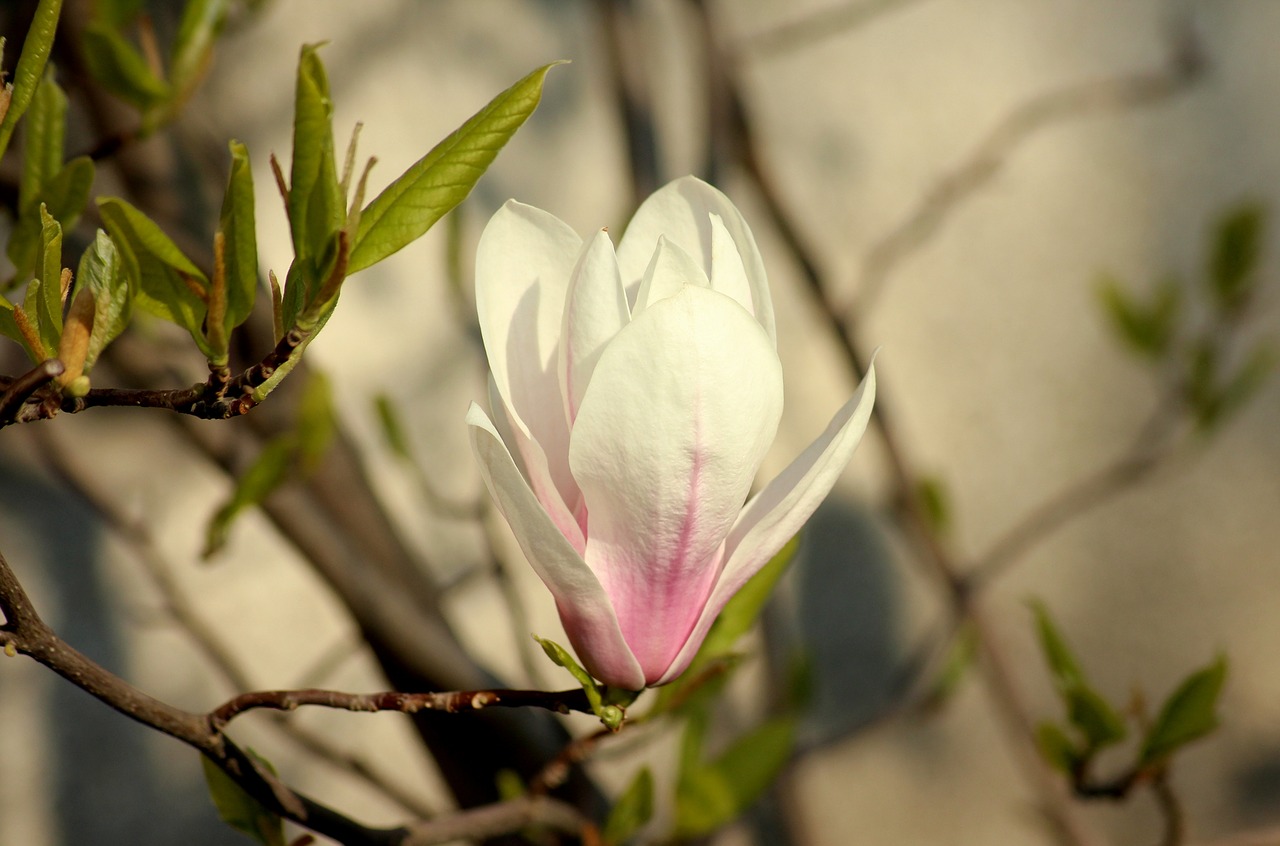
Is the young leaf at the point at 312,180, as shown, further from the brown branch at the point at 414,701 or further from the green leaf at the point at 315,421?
the green leaf at the point at 315,421

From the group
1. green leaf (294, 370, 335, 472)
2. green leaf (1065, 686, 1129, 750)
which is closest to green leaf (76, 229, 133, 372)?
green leaf (294, 370, 335, 472)

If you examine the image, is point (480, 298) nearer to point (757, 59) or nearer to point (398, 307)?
point (398, 307)

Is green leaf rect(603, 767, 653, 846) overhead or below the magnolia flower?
below

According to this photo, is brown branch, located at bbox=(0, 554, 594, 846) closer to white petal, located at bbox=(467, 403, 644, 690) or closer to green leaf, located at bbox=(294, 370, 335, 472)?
white petal, located at bbox=(467, 403, 644, 690)

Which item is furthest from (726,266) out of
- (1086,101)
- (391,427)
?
(1086,101)

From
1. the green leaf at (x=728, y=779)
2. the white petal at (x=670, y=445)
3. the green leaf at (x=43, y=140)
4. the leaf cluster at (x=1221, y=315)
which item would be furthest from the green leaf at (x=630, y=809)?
the leaf cluster at (x=1221, y=315)

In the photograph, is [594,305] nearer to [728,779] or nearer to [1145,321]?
[728,779]
